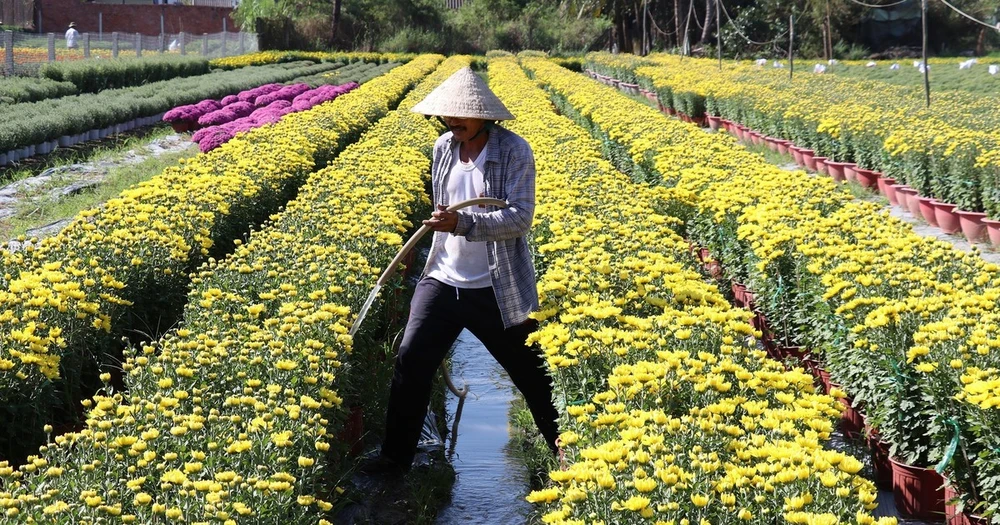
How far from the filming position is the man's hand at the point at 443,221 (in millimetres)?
4375

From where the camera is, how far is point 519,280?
482cm

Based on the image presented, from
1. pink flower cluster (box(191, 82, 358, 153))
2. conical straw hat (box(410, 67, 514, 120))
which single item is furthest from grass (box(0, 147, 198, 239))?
conical straw hat (box(410, 67, 514, 120))

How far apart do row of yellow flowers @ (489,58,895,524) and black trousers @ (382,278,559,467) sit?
221 millimetres

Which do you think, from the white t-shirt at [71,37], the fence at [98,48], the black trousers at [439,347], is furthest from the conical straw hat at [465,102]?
the white t-shirt at [71,37]

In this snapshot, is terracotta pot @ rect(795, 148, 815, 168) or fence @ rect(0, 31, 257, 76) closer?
terracotta pot @ rect(795, 148, 815, 168)

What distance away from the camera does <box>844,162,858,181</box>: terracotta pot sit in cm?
1325

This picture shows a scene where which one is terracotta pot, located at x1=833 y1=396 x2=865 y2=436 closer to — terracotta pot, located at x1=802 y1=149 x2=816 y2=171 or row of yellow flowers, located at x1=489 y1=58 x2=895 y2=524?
row of yellow flowers, located at x1=489 y1=58 x2=895 y2=524

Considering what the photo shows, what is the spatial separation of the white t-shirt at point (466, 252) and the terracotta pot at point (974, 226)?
6.60m

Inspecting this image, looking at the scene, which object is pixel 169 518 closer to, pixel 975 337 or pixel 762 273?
pixel 975 337

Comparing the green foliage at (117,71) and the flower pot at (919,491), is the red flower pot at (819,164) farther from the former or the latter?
the green foliage at (117,71)

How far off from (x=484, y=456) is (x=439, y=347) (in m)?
1.26

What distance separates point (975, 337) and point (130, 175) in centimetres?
1171

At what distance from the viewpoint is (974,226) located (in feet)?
32.3

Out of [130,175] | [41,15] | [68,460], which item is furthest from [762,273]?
[41,15]
